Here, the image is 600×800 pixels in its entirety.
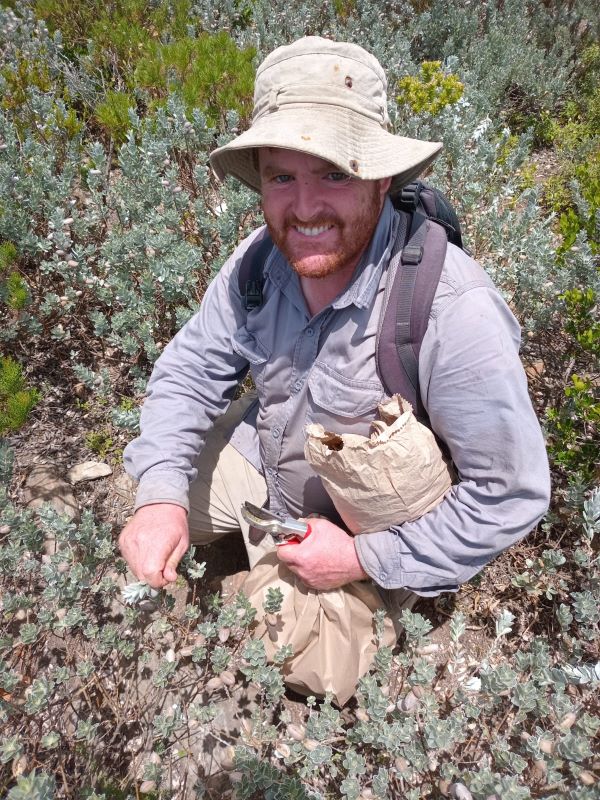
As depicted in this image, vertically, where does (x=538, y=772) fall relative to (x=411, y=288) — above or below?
below

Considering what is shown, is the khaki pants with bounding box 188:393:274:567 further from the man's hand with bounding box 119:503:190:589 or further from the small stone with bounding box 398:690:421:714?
the small stone with bounding box 398:690:421:714

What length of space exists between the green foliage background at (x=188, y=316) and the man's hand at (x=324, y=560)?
209 millimetres

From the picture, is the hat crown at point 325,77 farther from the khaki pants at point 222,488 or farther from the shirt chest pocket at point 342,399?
the khaki pants at point 222,488

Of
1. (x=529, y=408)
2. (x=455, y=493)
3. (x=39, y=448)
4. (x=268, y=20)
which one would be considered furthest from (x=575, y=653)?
(x=268, y=20)

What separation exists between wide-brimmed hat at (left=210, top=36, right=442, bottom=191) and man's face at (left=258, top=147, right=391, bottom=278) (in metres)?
0.10

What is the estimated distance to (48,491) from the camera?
2.94 m

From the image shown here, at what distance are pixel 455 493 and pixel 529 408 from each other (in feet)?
1.26

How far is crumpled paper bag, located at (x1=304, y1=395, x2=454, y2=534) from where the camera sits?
1.71m

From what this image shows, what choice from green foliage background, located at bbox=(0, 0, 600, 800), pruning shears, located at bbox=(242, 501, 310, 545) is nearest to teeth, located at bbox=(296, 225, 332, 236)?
pruning shears, located at bbox=(242, 501, 310, 545)

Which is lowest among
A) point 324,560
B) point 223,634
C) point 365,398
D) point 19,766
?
point 19,766

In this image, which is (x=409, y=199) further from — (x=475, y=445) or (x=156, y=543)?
(x=156, y=543)

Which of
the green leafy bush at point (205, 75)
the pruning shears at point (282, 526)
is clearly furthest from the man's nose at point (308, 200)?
the green leafy bush at point (205, 75)

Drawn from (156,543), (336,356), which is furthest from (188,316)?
(156,543)

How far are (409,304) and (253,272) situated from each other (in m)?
0.77
